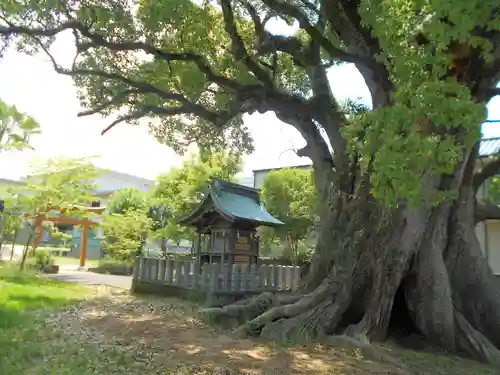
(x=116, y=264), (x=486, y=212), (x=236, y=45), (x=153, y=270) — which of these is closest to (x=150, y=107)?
(x=236, y=45)

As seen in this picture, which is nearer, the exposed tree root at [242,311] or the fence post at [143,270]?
the exposed tree root at [242,311]

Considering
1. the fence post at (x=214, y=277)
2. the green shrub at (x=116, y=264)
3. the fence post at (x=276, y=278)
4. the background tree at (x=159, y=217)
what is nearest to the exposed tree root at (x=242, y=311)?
the fence post at (x=214, y=277)

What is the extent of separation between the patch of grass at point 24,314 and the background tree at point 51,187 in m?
3.25

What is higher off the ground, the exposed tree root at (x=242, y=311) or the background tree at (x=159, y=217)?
the background tree at (x=159, y=217)

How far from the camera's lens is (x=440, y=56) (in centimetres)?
564

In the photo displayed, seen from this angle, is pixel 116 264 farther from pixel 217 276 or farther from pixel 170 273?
pixel 217 276

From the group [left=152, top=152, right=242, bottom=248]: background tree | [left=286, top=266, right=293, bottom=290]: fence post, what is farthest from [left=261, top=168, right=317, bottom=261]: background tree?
[left=286, top=266, right=293, bottom=290]: fence post

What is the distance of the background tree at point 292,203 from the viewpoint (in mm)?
19906

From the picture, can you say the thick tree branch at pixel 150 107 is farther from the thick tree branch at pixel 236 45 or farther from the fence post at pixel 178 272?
the fence post at pixel 178 272

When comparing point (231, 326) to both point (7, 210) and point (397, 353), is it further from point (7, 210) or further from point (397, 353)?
point (7, 210)

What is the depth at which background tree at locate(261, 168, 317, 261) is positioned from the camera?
19906 millimetres

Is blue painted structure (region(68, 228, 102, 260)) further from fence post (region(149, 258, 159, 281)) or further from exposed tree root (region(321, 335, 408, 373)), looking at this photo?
exposed tree root (region(321, 335, 408, 373))

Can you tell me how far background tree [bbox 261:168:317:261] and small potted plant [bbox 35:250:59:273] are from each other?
1031 cm

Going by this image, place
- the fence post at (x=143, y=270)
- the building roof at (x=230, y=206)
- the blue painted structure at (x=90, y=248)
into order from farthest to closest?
1. the blue painted structure at (x=90, y=248)
2. the fence post at (x=143, y=270)
3. the building roof at (x=230, y=206)
